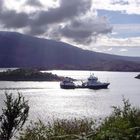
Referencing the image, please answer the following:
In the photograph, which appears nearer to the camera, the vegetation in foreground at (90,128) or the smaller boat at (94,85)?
the vegetation in foreground at (90,128)

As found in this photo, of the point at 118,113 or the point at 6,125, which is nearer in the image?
the point at 118,113

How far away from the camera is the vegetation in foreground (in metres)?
6.10

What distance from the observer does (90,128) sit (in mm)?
15750

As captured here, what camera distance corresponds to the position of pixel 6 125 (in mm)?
20328

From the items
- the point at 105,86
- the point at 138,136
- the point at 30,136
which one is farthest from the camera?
the point at 105,86

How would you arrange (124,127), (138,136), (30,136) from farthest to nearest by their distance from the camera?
(30,136) < (124,127) < (138,136)

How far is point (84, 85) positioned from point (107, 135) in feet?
590

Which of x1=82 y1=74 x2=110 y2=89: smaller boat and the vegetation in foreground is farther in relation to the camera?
x1=82 y1=74 x2=110 y2=89: smaller boat

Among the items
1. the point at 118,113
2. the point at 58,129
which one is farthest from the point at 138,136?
the point at 118,113

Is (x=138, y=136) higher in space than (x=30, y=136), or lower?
higher

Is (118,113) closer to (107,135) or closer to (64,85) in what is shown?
(107,135)

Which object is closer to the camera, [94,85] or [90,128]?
[90,128]

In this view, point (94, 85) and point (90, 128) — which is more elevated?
point (90, 128)

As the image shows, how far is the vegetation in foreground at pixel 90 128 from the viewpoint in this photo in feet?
20.0
